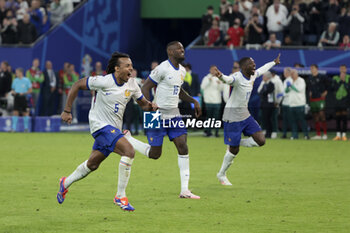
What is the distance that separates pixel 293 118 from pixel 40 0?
47.3ft

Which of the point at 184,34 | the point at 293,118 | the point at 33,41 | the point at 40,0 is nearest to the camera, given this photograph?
the point at 293,118

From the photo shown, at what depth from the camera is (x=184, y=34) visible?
37.3 metres

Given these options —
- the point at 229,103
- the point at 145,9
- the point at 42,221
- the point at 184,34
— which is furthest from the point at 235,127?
the point at 184,34

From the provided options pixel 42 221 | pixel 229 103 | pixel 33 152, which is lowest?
pixel 33 152

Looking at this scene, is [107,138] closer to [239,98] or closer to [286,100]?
[239,98]

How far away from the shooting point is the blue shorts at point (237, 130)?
13172mm

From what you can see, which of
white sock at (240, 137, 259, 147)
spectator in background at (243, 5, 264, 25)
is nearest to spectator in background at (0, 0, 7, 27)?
spectator in background at (243, 5, 264, 25)

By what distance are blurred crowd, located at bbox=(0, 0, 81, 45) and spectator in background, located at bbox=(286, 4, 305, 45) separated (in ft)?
33.2

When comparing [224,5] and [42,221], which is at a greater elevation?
[224,5]

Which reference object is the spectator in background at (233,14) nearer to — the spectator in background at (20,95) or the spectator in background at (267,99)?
the spectator in background at (267,99)

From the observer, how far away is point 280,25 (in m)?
27.8

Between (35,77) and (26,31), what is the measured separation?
3.67m

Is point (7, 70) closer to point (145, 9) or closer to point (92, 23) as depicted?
point (92, 23)

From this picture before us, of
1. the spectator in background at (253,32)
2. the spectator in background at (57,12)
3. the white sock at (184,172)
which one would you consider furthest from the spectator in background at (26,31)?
the white sock at (184,172)
